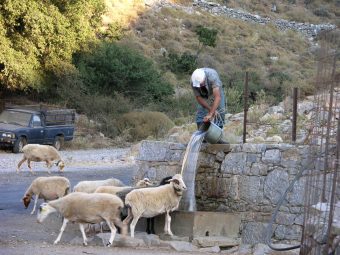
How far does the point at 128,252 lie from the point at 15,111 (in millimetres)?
21500

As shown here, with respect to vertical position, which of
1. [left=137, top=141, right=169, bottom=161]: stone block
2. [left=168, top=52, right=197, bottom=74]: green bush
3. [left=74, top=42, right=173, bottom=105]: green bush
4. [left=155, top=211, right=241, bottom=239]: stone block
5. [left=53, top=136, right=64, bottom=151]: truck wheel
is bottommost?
[left=155, top=211, right=241, bottom=239]: stone block

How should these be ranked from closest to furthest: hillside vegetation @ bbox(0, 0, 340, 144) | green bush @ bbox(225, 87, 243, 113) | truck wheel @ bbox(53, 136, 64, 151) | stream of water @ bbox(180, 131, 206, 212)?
stream of water @ bbox(180, 131, 206, 212)
green bush @ bbox(225, 87, 243, 113)
truck wheel @ bbox(53, 136, 64, 151)
hillside vegetation @ bbox(0, 0, 340, 144)

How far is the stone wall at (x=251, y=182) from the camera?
12.7 meters

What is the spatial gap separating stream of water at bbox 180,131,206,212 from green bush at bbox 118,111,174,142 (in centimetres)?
2190

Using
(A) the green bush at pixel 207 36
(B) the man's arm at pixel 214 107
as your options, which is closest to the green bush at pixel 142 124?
(B) the man's arm at pixel 214 107

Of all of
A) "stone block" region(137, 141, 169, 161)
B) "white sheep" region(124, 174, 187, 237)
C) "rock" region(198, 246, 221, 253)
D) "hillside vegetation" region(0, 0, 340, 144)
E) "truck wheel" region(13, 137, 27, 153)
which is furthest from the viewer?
"hillside vegetation" region(0, 0, 340, 144)

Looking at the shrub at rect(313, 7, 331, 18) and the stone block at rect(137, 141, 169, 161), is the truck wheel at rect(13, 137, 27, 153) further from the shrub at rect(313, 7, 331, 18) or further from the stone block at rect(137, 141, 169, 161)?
the shrub at rect(313, 7, 331, 18)

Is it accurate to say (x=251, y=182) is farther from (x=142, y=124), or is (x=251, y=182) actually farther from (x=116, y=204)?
(x=142, y=124)

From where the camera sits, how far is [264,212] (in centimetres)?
1296

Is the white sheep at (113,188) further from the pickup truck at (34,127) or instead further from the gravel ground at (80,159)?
the pickup truck at (34,127)

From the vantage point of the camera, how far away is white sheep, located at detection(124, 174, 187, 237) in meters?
12.0

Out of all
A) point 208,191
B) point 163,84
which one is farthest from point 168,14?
point 208,191

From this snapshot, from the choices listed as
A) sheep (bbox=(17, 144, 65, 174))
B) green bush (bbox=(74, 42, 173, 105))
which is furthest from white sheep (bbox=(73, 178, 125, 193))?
green bush (bbox=(74, 42, 173, 105))

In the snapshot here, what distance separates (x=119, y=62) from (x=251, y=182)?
98.2ft
